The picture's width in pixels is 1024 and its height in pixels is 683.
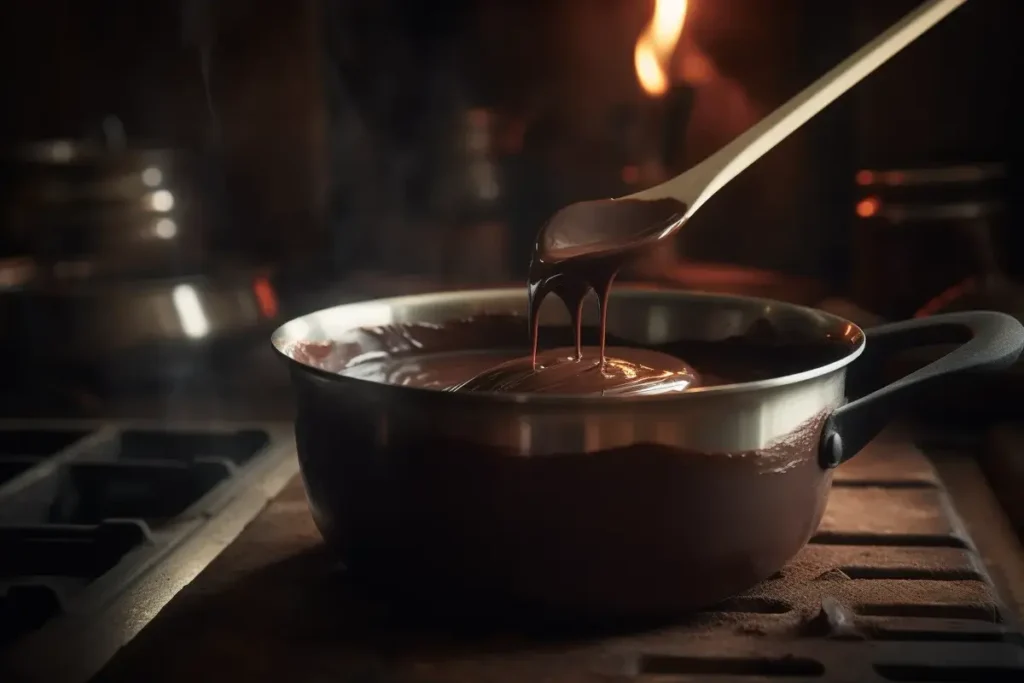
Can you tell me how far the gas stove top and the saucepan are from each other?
25 mm

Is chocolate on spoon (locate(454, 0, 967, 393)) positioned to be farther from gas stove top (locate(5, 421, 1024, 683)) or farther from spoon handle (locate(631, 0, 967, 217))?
gas stove top (locate(5, 421, 1024, 683))

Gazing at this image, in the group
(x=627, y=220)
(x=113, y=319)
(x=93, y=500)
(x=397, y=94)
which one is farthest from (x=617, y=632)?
(x=397, y=94)

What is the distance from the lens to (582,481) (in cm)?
51

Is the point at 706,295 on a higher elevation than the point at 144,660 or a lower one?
higher

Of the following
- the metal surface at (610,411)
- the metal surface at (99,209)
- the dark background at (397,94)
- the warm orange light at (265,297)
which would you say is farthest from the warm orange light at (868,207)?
the metal surface at (99,209)

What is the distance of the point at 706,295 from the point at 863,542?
222mm

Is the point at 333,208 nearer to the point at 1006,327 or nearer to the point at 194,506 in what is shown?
the point at 194,506

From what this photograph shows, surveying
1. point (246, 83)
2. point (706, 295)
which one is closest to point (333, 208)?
point (246, 83)

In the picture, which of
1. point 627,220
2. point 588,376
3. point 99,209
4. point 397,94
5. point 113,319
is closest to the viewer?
point 588,376

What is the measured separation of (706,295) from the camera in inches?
31.8

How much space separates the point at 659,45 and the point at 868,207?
0.35 meters

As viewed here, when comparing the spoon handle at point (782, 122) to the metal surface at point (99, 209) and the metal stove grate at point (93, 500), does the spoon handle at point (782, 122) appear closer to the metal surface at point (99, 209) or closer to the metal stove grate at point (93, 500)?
the metal stove grate at point (93, 500)

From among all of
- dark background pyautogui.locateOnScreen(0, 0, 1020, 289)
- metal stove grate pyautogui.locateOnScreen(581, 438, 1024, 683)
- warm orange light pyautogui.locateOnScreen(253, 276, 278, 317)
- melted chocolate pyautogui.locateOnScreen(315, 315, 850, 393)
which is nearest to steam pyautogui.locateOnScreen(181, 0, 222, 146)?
dark background pyautogui.locateOnScreen(0, 0, 1020, 289)

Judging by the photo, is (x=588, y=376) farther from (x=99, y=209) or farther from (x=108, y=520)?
(x=99, y=209)
